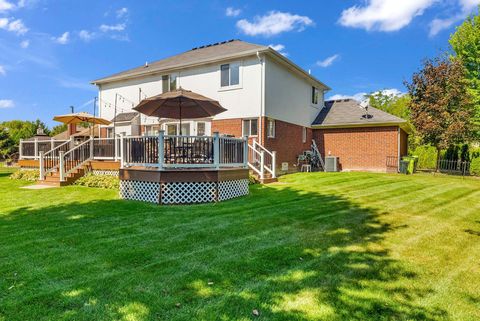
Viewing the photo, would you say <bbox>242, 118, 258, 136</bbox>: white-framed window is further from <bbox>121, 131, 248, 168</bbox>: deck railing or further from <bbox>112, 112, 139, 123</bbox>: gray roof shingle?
<bbox>112, 112, 139, 123</bbox>: gray roof shingle

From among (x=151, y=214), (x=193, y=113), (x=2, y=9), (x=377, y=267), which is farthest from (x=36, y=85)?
(x=377, y=267)

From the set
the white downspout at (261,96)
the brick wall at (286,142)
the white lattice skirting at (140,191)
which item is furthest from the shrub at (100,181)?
the brick wall at (286,142)

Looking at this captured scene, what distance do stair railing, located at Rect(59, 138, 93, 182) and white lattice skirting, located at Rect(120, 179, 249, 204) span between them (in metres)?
4.61

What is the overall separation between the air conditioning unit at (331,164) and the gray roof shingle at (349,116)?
2388 millimetres

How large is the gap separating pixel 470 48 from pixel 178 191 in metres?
32.2

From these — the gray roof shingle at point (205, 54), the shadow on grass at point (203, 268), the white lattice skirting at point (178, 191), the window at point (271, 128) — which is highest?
the gray roof shingle at point (205, 54)

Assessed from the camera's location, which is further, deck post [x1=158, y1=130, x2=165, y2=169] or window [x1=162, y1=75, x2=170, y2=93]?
window [x1=162, y1=75, x2=170, y2=93]

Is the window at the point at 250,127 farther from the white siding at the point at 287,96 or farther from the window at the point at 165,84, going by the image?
the window at the point at 165,84

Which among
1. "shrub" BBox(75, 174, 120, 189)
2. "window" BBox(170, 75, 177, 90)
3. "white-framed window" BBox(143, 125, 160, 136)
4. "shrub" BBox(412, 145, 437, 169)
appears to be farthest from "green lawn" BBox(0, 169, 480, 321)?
"shrub" BBox(412, 145, 437, 169)

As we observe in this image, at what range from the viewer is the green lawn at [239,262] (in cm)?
312

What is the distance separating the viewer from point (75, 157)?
1317 centimetres

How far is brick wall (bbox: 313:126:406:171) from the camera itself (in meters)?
18.6

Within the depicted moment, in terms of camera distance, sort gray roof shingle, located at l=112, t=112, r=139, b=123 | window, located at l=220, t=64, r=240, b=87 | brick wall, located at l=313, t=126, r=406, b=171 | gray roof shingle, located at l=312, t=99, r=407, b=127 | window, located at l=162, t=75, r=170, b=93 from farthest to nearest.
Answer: gray roof shingle, located at l=312, t=99, r=407, b=127, brick wall, located at l=313, t=126, r=406, b=171, gray roof shingle, located at l=112, t=112, r=139, b=123, window, located at l=162, t=75, r=170, b=93, window, located at l=220, t=64, r=240, b=87

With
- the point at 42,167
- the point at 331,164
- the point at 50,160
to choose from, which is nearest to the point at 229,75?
the point at 331,164
